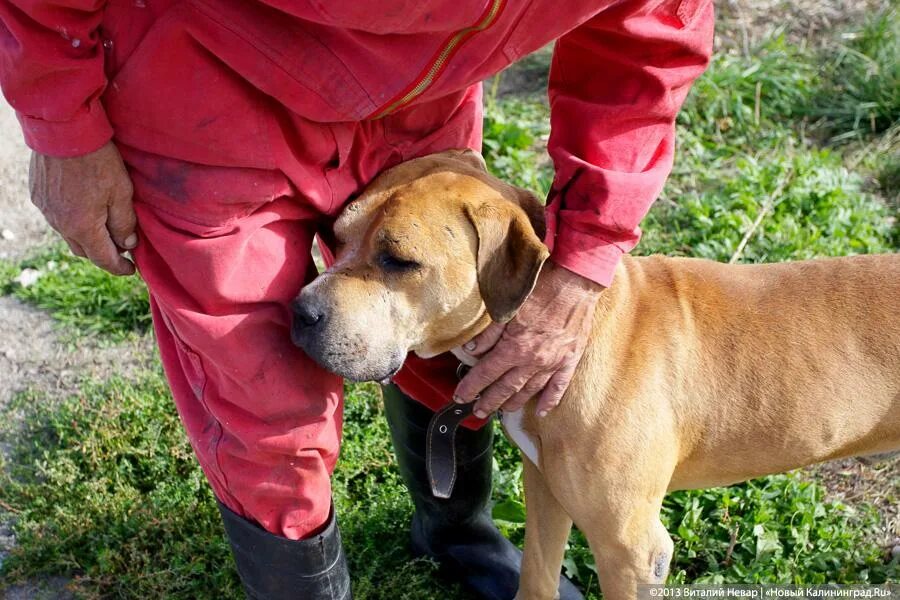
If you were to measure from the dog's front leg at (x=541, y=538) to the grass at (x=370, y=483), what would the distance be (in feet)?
0.93

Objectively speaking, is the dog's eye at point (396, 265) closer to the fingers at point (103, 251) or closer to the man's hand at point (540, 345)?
the man's hand at point (540, 345)

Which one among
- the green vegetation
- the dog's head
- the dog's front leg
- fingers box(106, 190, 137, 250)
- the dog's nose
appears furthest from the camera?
the green vegetation

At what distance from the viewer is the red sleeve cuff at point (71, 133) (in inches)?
81.0

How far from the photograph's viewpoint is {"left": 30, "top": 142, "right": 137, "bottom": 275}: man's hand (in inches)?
84.0

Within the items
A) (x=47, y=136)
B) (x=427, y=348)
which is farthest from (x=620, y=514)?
(x=47, y=136)

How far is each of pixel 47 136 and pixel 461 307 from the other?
1.14 meters

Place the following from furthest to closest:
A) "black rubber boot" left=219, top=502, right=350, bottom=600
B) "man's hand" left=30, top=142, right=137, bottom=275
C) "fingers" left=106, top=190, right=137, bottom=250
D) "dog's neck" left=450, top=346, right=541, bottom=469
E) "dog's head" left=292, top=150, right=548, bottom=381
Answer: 1. "dog's neck" left=450, top=346, right=541, bottom=469
2. "black rubber boot" left=219, top=502, right=350, bottom=600
3. "dog's head" left=292, top=150, right=548, bottom=381
4. "fingers" left=106, top=190, right=137, bottom=250
5. "man's hand" left=30, top=142, right=137, bottom=275

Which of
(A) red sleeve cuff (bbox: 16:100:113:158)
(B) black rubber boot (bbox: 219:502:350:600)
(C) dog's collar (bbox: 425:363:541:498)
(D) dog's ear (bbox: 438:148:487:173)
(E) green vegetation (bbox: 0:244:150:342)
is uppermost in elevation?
(A) red sleeve cuff (bbox: 16:100:113:158)

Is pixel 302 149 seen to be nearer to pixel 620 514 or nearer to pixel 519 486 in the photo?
pixel 620 514

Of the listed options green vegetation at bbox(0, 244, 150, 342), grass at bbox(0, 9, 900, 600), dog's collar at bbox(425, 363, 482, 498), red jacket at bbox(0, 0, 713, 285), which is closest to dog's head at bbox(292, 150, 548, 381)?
red jacket at bbox(0, 0, 713, 285)

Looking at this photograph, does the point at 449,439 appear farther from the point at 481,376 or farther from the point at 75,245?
the point at 75,245

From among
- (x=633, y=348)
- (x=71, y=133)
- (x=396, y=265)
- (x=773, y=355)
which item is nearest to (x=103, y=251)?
(x=71, y=133)

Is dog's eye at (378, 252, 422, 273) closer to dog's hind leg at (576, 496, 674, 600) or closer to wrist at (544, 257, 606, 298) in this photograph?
wrist at (544, 257, 606, 298)

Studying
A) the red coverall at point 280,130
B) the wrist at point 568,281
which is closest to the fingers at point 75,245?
the red coverall at point 280,130
